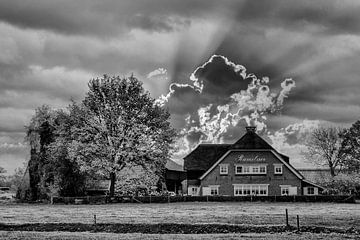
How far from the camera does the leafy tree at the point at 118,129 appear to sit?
7075 cm

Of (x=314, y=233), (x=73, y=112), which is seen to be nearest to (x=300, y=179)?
(x=73, y=112)

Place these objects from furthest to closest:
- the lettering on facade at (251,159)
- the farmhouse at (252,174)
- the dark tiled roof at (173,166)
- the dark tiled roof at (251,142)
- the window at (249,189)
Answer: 1. the dark tiled roof at (173,166)
2. the dark tiled roof at (251,142)
3. the lettering on facade at (251,159)
4. the window at (249,189)
5. the farmhouse at (252,174)

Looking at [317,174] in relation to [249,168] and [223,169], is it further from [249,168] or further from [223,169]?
[223,169]

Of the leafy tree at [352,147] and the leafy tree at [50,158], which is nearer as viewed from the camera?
the leafy tree at [50,158]

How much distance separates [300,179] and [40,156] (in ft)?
140

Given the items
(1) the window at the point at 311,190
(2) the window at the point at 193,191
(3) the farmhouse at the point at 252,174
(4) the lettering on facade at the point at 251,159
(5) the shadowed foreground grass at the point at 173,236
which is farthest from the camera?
(2) the window at the point at 193,191

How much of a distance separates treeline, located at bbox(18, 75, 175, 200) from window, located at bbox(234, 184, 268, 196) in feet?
47.1

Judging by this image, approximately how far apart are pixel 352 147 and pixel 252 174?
2525 cm

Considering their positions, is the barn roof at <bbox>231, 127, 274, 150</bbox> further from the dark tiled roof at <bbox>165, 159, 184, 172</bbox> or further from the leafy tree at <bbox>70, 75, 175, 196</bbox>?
the dark tiled roof at <bbox>165, 159, 184, 172</bbox>

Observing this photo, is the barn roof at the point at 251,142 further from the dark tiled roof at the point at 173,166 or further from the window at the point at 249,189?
the dark tiled roof at the point at 173,166

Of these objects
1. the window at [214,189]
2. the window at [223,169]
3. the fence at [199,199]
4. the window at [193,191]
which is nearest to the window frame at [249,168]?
the window at [223,169]

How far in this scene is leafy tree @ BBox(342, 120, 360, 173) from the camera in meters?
92.6

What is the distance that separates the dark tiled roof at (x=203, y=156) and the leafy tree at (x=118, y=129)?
1860cm

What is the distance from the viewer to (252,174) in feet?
268
